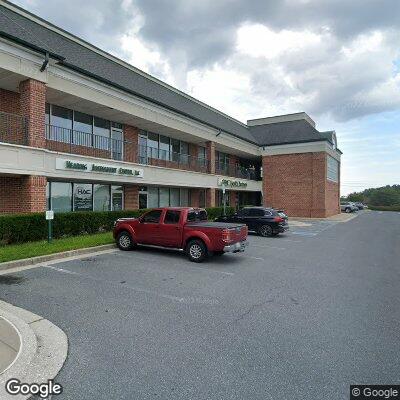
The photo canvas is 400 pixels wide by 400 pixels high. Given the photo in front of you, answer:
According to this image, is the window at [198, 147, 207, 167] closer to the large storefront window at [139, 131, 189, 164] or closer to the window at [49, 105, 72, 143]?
the large storefront window at [139, 131, 189, 164]

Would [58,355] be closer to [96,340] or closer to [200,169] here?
[96,340]

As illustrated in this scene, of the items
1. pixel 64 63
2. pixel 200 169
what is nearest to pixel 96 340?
pixel 64 63

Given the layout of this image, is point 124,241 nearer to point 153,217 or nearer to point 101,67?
point 153,217

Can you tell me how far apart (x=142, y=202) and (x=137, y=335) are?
17.6 metres

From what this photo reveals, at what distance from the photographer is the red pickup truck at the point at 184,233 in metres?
10.1

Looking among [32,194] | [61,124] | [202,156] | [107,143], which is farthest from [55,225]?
[202,156]

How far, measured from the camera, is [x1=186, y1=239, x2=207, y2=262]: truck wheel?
33.3 ft

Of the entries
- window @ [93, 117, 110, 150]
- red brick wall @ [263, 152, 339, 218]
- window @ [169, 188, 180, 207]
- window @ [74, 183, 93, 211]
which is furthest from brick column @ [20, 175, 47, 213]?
red brick wall @ [263, 152, 339, 218]

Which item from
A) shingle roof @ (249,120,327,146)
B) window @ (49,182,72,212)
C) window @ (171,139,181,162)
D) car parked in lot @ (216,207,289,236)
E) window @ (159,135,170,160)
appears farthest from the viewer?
shingle roof @ (249,120,327,146)

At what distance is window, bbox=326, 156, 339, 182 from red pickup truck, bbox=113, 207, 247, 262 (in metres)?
27.3

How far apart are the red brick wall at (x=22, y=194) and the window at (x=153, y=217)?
4.73 metres

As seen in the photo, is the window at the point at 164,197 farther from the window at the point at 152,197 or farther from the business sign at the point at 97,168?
the business sign at the point at 97,168

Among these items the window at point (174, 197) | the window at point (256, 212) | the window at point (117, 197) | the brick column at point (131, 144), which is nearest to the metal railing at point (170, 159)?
the brick column at point (131, 144)

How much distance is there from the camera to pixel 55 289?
22.9ft
